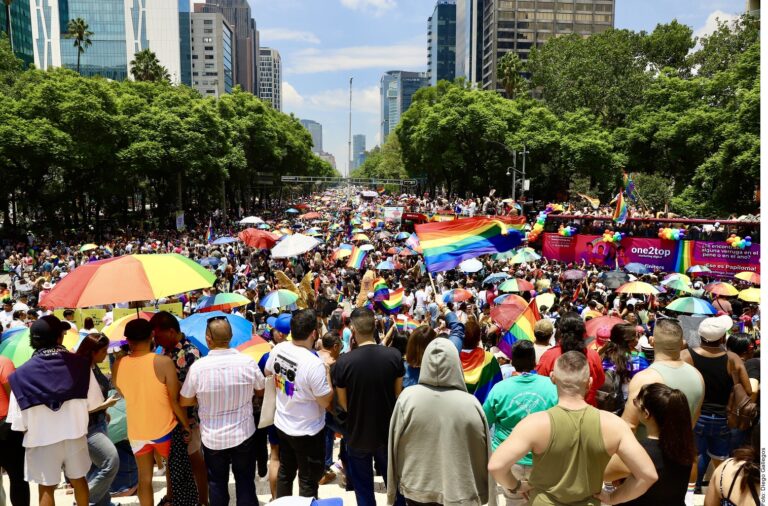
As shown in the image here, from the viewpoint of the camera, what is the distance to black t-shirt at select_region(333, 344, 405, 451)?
3.98 m

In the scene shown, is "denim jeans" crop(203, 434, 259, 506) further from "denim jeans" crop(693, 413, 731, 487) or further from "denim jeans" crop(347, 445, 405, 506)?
"denim jeans" crop(693, 413, 731, 487)

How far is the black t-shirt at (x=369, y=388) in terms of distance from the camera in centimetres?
398

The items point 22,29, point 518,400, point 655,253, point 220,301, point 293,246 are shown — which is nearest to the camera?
point 518,400

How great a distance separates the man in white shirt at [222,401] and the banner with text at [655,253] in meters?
15.5

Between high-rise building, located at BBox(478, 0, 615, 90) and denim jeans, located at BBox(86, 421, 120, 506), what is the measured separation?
112 metres

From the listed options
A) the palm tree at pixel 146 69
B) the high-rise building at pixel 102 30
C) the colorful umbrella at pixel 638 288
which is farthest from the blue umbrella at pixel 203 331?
the high-rise building at pixel 102 30

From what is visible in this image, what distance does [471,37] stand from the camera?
134 metres

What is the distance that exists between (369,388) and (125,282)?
2324 millimetres

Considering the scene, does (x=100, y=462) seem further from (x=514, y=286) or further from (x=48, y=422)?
(x=514, y=286)

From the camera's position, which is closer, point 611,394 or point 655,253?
point 611,394

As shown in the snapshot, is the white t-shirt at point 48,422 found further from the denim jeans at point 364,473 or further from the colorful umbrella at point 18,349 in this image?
the denim jeans at point 364,473

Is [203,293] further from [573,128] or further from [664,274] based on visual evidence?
[573,128]

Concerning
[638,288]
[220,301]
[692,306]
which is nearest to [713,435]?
[692,306]

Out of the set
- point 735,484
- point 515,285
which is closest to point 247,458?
point 735,484
